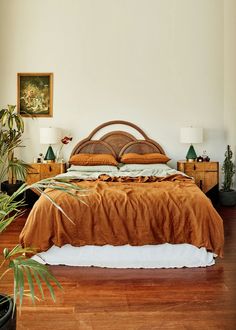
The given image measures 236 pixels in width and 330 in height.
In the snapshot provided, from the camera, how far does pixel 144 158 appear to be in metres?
4.91

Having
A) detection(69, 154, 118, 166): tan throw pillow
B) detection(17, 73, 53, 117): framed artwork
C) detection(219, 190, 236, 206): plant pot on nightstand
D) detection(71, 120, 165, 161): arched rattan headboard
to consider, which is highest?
detection(17, 73, 53, 117): framed artwork

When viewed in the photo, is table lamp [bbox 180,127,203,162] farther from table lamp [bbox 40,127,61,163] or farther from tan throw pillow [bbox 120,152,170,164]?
table lamp [bbox 40,127,61,163]

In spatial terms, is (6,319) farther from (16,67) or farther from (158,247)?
(16,67)

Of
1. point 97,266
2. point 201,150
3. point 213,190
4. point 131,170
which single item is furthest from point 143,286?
point 201,150

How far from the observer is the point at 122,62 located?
534 centimetres

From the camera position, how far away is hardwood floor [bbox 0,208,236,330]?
6.56 feet

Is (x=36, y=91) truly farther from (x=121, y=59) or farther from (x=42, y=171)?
(x=121, y=59)

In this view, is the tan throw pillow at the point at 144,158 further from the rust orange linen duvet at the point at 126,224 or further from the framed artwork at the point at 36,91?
the rust orange linen duvet at the point at 126,224

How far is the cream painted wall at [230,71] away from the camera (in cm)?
496

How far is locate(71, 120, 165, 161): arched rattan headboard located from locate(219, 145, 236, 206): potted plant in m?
0.99

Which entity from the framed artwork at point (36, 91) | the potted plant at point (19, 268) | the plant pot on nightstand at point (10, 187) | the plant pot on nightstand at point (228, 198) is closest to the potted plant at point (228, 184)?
the plant pot on nightstand at point (228, 198)

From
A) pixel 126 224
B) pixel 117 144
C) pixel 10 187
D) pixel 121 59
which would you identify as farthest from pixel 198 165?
pixel 10 187

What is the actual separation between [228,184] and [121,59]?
8.40 feet

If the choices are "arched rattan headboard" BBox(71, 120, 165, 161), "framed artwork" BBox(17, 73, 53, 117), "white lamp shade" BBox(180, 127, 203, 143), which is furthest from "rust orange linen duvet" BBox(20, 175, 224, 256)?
"framed artwork" BBox(17, 73, 53, 117)
